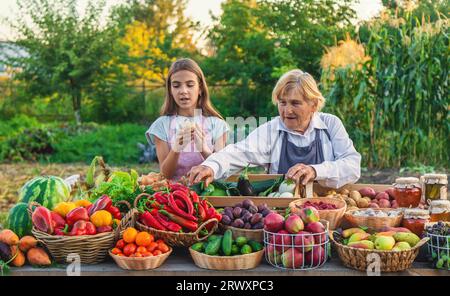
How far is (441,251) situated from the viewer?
301cm

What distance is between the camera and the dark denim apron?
4.46 m

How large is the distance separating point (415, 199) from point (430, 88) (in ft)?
22.2

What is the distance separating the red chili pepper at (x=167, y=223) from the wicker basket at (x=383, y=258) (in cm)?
84

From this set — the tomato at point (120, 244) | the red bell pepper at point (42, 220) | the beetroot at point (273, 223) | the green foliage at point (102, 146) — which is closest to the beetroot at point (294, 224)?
the beetroot at point (273, 223)

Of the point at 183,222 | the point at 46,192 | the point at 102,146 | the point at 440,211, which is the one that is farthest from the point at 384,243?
the point at 102,146

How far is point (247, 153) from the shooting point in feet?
14.5

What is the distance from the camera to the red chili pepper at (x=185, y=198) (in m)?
3.16

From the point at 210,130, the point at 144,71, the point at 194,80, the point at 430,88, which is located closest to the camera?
the point at 194,80

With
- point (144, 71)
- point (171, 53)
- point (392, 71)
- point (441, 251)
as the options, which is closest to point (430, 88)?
point (392, 71)

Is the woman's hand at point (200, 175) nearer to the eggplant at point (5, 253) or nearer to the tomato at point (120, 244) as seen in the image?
the tomato at point (120, 244)

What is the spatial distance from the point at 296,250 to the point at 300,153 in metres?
1.61

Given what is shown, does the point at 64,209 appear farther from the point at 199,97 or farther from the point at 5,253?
the point at 199,97
